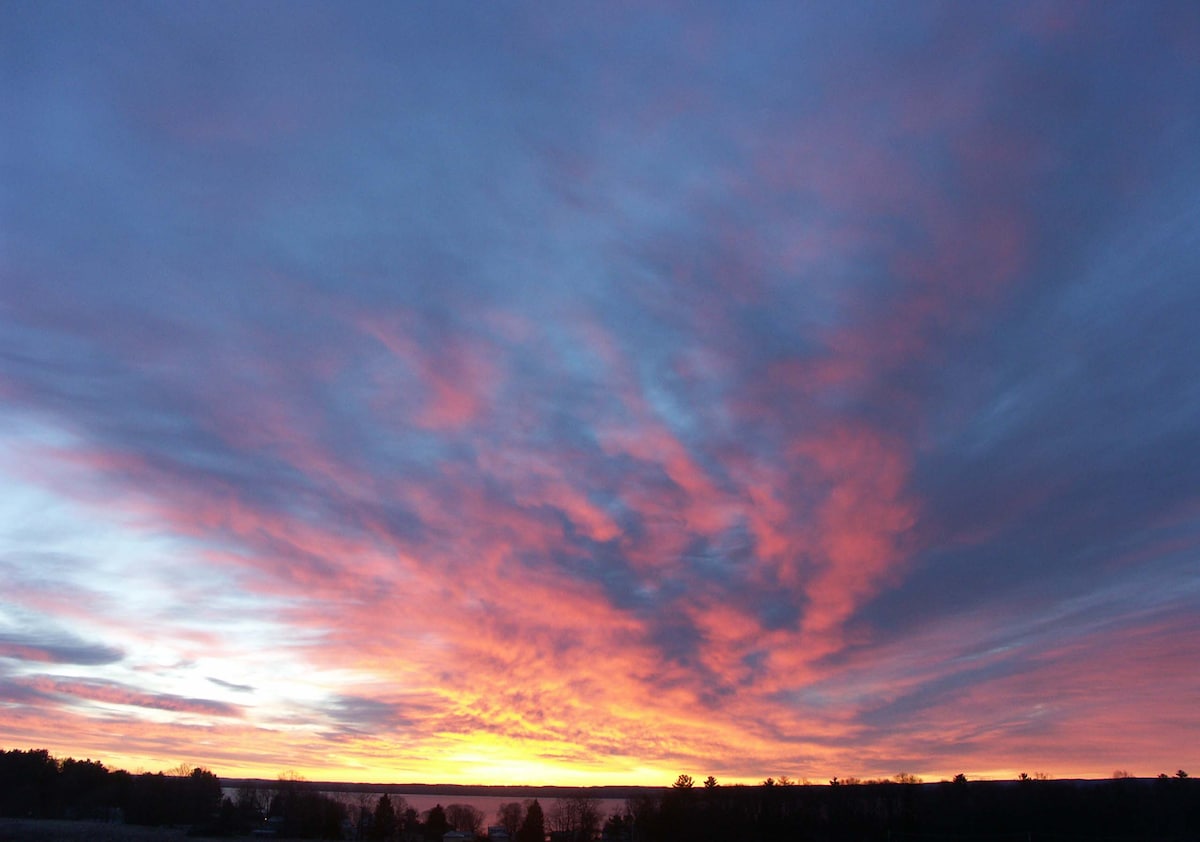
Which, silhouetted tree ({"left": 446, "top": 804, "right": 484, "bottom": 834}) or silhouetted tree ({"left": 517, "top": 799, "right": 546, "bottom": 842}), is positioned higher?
silhouetted tree ({"left": 517, "top": 799, "right": 546, "bottom": 842})

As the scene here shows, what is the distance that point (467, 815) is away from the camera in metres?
145

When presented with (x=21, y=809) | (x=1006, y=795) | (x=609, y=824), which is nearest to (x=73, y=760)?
(x=21, y=809)

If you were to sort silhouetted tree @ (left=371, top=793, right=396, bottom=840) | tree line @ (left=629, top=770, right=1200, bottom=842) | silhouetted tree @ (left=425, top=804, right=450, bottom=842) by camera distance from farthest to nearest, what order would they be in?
silhouetted tree @ (left=425, top=804, right=450, bottom=842) < silhouetted tree @ (left=371, top=793, right=396, bottom=840) < tree line @ (left=629, top=770, right=1200, bottom=842)

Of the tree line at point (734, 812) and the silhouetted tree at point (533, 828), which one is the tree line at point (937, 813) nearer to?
the tree line at point (734, 812)

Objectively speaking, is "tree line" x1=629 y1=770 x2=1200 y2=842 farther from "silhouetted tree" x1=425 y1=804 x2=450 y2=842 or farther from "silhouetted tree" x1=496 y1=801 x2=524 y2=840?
"silhouetted tree" x1=425 y1=804 x2=450 y2=842

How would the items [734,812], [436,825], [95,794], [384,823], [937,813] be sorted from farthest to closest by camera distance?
1. [95,794]
2. [436,825]
3. [384,823]
4. [937,813]
5. [734,812]

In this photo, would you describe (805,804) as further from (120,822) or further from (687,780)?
(120,822)

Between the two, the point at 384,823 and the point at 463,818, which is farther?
the point at 463,818

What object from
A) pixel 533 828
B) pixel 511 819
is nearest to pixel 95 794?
pixel 511 819

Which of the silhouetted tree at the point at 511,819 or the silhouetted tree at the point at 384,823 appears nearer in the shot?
the silhouetted tree at the point at 384,823

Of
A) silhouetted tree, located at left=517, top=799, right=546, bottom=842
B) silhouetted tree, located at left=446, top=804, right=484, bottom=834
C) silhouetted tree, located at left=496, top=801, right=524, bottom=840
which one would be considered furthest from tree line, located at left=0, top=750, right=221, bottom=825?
silhouetted tree, located at left=517, top=799, right=546, bottom=842

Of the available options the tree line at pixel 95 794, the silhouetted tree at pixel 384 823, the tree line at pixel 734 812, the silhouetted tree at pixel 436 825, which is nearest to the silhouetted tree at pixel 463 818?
the tree line at pixel 734 812

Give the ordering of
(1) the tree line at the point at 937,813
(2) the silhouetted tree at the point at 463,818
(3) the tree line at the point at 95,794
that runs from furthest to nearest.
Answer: (2) the silhouetted tree at the point at 463,818 → (3) the tree line at the point at 95,794 → (1) the tree line at the point at 937,813

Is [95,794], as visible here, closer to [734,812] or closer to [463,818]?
[463,818]
